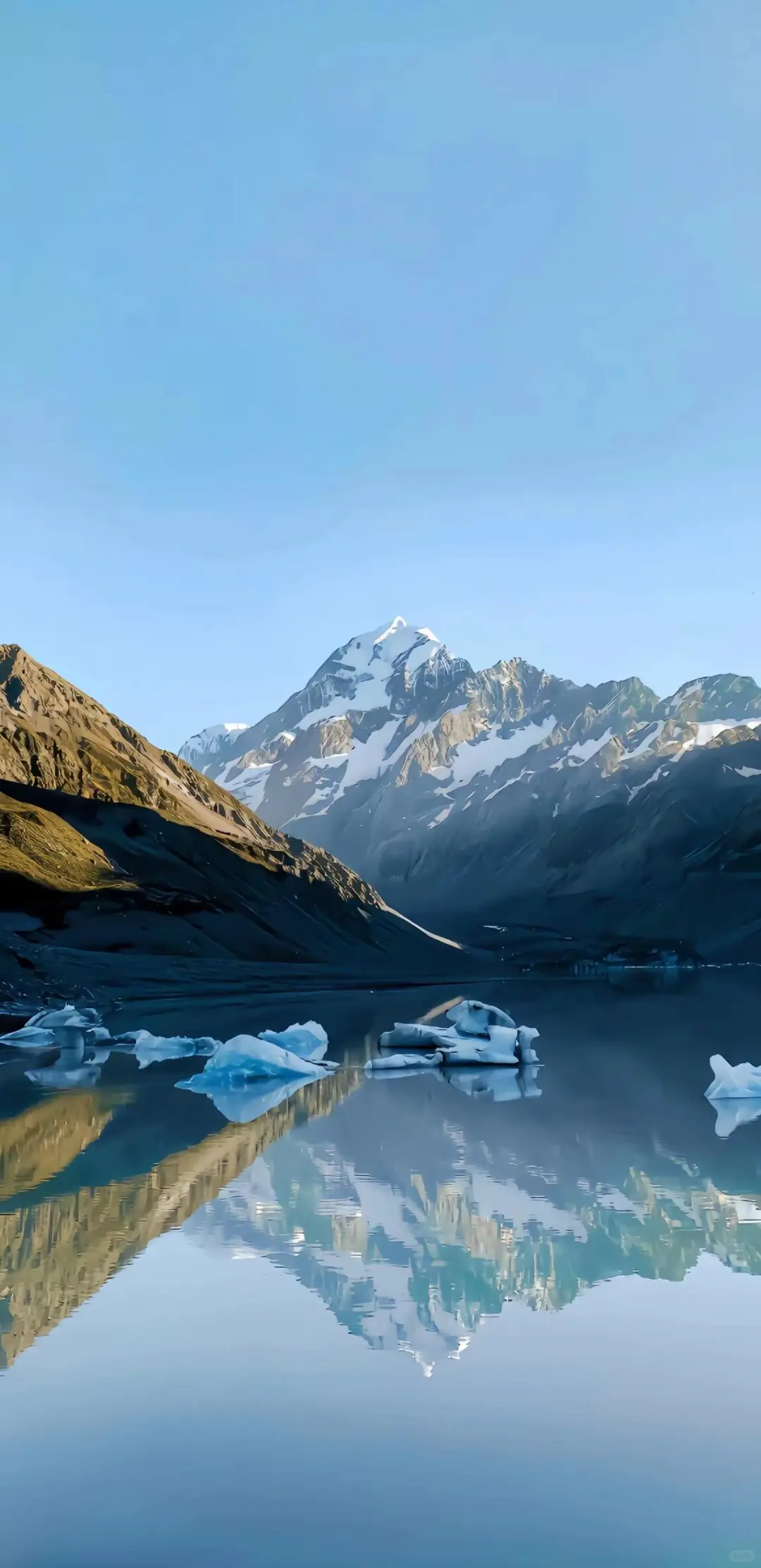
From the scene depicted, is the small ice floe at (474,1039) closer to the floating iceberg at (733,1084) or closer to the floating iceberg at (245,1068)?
the floating iceberg at (245,1068)

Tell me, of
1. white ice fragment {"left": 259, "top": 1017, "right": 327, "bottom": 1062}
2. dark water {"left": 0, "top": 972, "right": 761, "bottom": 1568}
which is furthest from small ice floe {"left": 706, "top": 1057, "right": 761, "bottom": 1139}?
white ice fragment {"left": 259, "top": 1017, "right": 327, "bottom": 1062}

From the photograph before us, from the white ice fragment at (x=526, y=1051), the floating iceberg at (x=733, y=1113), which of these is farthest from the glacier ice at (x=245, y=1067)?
the floating iceberg at (x=733, y=1113)

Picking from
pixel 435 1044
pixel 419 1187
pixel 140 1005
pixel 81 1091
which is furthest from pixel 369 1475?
pixel 140 1005

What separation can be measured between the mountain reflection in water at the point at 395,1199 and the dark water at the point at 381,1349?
0.34ft

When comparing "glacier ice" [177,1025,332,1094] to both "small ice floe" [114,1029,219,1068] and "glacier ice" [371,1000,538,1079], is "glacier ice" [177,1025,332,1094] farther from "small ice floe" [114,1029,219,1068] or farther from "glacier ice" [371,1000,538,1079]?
"small ice floe" [114,1029,219,1068]

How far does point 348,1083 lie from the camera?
186 ft

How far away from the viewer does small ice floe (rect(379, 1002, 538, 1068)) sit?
64875 millimetres

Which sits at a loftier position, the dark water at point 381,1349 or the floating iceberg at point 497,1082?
the floating iceberg at point 497,1082

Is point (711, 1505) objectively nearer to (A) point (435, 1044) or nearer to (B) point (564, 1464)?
(B) point (564, 1464)

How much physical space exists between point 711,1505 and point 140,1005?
10921 cm

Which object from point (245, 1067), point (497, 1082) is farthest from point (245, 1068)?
point (497, 1082)

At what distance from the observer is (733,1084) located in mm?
47094

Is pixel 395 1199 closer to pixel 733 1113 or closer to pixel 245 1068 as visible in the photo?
pixel 733 1113

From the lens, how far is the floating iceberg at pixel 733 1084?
47.0m
